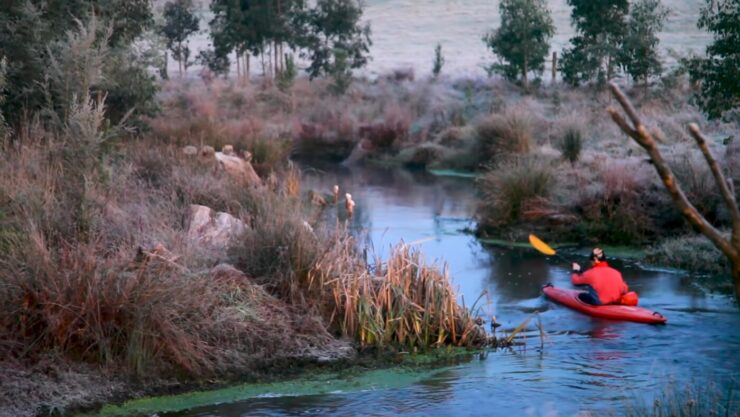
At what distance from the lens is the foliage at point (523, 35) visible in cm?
3956

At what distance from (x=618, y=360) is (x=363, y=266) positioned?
8.56ft

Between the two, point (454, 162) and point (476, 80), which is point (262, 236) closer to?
point (454, 162)

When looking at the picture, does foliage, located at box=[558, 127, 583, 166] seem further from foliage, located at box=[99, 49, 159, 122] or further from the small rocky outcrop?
foliage, located at box=[99, 49, 159, 122]

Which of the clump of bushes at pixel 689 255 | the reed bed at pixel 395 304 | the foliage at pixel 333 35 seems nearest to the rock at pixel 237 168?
the reed bed at pixel 395 304

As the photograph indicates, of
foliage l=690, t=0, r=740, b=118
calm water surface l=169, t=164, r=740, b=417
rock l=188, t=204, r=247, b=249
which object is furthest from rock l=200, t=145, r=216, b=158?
foliage l=690, t=0, r=740, b=118

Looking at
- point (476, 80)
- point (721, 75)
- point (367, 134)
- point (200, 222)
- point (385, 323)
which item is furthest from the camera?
point (476, 80)

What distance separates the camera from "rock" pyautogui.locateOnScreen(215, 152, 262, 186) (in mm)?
16678

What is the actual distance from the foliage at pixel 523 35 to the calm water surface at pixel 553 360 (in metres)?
23.8

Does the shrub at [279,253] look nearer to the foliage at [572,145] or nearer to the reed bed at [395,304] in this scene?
the reed bed at [395,304]

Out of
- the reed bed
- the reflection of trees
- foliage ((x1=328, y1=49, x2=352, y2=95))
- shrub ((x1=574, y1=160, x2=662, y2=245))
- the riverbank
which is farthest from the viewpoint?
foliage ((x1=328, y1=49, x2=352, y2=95))

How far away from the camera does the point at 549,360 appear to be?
10172 millimetres

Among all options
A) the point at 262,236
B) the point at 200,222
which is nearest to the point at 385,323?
the point at 262,236

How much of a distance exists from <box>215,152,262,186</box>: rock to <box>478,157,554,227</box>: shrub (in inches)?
164

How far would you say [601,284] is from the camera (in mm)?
12352
